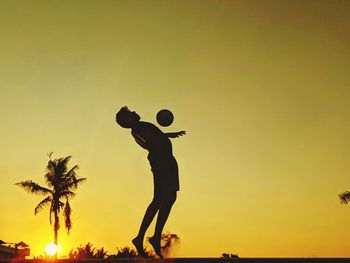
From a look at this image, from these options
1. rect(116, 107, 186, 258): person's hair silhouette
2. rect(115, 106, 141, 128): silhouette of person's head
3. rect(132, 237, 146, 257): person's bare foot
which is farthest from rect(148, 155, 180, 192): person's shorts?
rect(132, 237, 146, 257): person's bare foot

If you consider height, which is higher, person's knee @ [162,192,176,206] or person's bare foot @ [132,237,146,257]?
person's knee @ [162,192,176,206]

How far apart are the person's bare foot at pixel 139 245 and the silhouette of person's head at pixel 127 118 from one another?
1849 millimetres

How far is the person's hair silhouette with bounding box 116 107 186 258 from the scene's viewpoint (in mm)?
8297

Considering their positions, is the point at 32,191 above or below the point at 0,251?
above

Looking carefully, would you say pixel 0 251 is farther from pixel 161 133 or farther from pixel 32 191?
pixel 161 133

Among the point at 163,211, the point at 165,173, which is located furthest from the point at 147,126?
the point at 163,211

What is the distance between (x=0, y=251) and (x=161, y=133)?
34078 millimetres

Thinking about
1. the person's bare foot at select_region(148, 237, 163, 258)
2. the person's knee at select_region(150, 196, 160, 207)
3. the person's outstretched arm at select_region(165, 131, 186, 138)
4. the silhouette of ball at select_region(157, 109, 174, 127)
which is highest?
the silhouette of ball at select_region(157, 109, 174, 127)

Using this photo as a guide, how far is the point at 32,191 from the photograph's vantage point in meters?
50.0

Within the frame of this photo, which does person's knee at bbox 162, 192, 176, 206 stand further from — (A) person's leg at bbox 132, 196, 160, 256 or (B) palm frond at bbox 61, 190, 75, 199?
(B) palm frond at bbox 61, 190, 75, 199

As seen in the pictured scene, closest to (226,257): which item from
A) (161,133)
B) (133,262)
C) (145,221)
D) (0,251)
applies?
(133,262)

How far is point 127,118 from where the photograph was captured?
8773 millimetres

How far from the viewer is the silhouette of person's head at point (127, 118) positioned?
8.78 m

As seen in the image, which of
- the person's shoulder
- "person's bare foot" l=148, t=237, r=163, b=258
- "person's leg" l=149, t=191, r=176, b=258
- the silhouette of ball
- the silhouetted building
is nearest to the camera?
"person's bare foot" l=148, t=237, r=163, b=258
